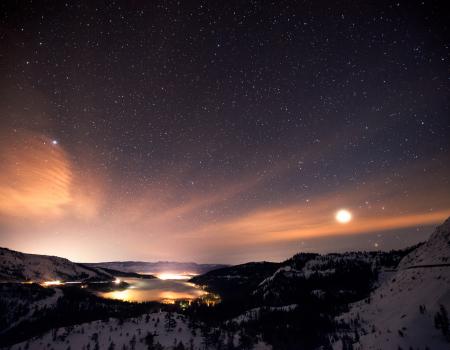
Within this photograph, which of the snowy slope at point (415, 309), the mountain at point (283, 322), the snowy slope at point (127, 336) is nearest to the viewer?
the snowy slope at point (415, 309)

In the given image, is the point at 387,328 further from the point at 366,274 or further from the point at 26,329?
the point at 366,274

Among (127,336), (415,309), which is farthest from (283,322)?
(415,309)

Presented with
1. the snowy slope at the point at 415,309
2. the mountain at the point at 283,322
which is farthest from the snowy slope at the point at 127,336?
the snowy slope at the point at 415,309

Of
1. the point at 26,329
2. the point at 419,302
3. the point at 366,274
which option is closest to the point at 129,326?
the point at 419,302

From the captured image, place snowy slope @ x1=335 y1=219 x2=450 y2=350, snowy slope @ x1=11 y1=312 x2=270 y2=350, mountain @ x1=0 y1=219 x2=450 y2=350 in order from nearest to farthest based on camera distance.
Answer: snowy slope @ x1=335 y1=219 x2=450 y2=350 < mountain @ x1=0 y1=219 x2=450 y2=350 < snowy slope @ x1=11 y1=312 x2=270 y2=350

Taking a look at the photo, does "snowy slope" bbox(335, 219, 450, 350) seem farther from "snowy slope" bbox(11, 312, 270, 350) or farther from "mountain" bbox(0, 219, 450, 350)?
"snowy slope" bbox(11, 312, 270, 350)

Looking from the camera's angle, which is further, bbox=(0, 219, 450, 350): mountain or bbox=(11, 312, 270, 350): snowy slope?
bbox=(11, 312, 270, 350): snowy slope

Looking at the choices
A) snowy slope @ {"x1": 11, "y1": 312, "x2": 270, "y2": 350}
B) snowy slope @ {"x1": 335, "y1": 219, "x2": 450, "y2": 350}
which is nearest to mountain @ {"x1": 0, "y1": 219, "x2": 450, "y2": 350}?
snowy slope @ {"x1": 335, "y1": 219, "x2": 450, "y2": 350}

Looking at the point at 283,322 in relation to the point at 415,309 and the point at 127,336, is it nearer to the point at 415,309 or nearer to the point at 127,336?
the point at 127,336

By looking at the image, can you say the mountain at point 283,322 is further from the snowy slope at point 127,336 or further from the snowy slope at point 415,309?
the snowy slope at point 127,336
